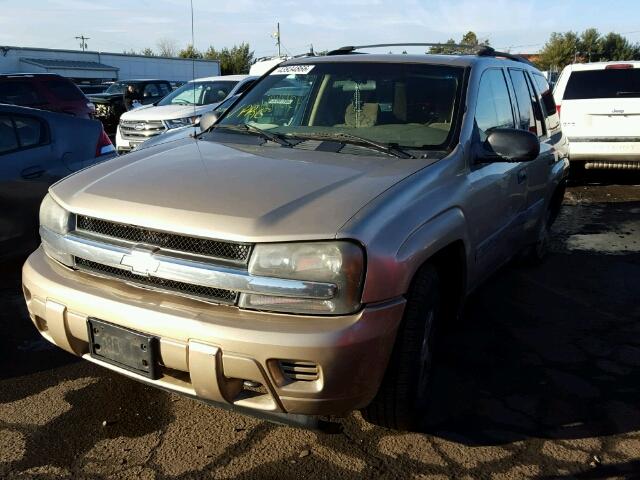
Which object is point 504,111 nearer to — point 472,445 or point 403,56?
point 403,56

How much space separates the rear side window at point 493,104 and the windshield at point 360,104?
0.68 ft

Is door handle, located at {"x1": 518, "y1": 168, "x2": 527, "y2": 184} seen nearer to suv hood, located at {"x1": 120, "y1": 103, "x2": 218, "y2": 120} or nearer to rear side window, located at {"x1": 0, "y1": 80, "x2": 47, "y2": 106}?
suv hood, located at {"x1": 120, "y1": 103, "x2": 218, "y2": 120}

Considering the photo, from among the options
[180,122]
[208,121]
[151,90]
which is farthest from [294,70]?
[151,90]

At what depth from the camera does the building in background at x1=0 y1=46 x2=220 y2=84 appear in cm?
3916

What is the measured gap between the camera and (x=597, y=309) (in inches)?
185

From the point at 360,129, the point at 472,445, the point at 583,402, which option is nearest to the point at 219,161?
the point at 360,129

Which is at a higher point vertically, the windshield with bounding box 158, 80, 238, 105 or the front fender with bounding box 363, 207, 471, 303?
the windshield with bounding box 158, 80, 238, 105

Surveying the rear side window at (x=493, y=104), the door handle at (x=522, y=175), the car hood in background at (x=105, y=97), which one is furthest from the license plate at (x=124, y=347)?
the car hood in background at (x=105, y=97)

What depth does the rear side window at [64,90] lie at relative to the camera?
1109 centimetres

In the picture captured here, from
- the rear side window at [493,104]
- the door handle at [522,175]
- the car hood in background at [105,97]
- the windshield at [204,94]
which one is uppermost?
the rear side window at [493,104]

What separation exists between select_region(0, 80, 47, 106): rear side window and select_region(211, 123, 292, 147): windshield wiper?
7978mm

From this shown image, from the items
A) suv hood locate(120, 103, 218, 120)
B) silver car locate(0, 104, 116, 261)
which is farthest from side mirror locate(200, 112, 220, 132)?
suv hood locate(120, 103, 218, 120)

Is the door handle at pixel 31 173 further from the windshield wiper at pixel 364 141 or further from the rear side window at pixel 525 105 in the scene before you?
the rear side window at pixel 525 105

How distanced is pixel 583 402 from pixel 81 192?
9.07 ft
